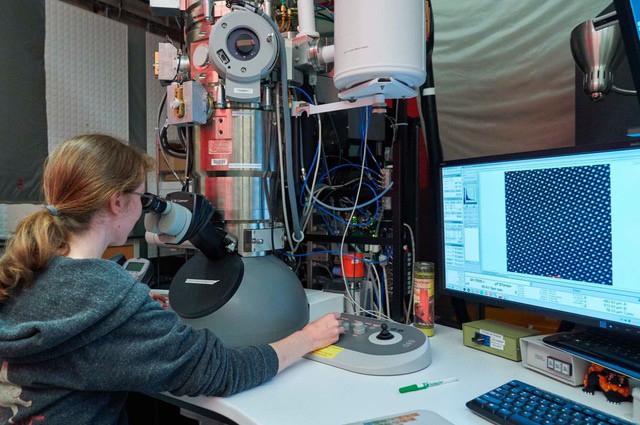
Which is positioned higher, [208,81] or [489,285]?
[208,81]

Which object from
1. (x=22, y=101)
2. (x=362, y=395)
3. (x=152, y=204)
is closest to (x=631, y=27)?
(x=362, y=395)

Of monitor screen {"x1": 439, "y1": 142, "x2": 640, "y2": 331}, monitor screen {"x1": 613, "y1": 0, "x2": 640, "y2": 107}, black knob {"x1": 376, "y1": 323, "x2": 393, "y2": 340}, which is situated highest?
monitor screen {"x1": 613, "y1": 0, "x2": 640, "y2": 107}

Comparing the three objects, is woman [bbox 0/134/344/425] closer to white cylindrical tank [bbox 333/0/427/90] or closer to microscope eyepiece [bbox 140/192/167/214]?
microscope eyepiece [bbox 140/192/167/214]

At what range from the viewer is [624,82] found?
1.12 m

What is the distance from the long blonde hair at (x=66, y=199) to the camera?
79 centimetres

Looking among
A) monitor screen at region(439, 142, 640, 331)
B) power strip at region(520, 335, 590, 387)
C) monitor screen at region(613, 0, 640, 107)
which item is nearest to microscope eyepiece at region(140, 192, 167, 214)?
monitor screen at region(439, 142, 640, 331)

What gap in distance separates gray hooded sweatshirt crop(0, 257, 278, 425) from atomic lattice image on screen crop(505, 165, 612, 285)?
672 millimetres

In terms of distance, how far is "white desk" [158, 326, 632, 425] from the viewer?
75 centimetres

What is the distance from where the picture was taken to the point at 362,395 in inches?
32.5

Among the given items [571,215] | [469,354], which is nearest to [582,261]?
[571,215]

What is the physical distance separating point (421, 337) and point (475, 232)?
0.93 ft

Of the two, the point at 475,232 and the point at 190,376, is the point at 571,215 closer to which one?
the point at 475,232

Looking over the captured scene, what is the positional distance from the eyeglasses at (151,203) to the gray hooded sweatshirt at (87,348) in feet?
0.54

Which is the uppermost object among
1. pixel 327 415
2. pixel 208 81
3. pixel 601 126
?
pixel 208 81
